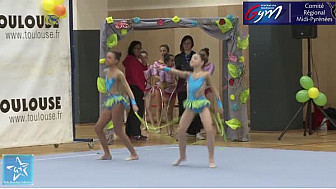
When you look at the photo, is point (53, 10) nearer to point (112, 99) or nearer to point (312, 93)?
point (112, 99)

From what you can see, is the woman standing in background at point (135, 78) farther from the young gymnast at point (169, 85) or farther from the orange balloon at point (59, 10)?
the orange balloon at point (59, 10)

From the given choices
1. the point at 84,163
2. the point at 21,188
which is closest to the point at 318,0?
the point at 84,163

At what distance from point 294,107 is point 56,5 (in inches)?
252

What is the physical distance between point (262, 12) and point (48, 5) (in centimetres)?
548

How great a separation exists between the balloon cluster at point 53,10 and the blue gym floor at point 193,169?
2.40 m

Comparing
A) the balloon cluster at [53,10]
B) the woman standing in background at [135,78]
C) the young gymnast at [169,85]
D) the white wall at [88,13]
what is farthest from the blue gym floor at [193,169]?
the white wall at [88,13]

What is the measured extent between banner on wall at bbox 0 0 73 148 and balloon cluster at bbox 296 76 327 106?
15.9 feet

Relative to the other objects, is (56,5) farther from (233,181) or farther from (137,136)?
(233,181)

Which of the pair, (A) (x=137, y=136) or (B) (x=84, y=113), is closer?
(A) (x=137, y=136)

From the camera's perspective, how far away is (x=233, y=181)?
10.6 meters

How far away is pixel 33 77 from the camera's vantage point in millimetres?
14570

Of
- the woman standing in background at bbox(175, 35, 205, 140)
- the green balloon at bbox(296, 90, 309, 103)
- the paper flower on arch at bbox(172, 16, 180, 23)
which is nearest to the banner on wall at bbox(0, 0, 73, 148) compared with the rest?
the paper flower on arch at bbox(172, 16, 180, 23)

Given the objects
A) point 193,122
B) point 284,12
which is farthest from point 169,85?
point 284,12

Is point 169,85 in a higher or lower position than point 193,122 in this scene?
higher
